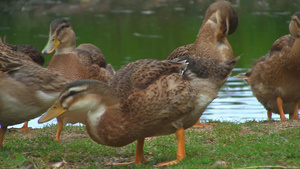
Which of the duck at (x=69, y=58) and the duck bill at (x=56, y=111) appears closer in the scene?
the duck bill at (x=56, y=111)

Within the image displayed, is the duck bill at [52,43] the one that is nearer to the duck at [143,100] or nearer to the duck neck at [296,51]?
the duck at [143,100]

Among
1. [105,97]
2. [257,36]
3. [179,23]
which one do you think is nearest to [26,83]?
[105,97]

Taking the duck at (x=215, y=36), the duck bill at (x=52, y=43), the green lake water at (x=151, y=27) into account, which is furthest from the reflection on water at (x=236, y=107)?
the duck bill at (x=52, y=43)

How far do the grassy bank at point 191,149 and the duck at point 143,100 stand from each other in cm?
38

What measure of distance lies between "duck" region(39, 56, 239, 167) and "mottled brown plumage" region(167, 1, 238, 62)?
267cm

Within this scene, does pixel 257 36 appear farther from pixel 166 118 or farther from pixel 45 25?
pixel 166 118

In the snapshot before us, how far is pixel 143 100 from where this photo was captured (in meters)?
6.18

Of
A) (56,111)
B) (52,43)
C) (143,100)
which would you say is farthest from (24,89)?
(52,43)

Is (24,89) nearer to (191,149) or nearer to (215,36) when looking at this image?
(191,149)

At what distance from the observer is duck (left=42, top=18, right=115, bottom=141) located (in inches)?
373

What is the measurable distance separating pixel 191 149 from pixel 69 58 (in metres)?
3.24

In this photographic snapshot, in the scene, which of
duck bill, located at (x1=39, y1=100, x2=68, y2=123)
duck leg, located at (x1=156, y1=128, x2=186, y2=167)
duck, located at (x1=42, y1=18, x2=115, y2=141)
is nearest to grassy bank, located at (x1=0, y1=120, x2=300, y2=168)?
duck leg, located at (x1=156, y1=128, x2=186, y2=167)

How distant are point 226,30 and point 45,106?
417 cm

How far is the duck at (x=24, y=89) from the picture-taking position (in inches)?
266
